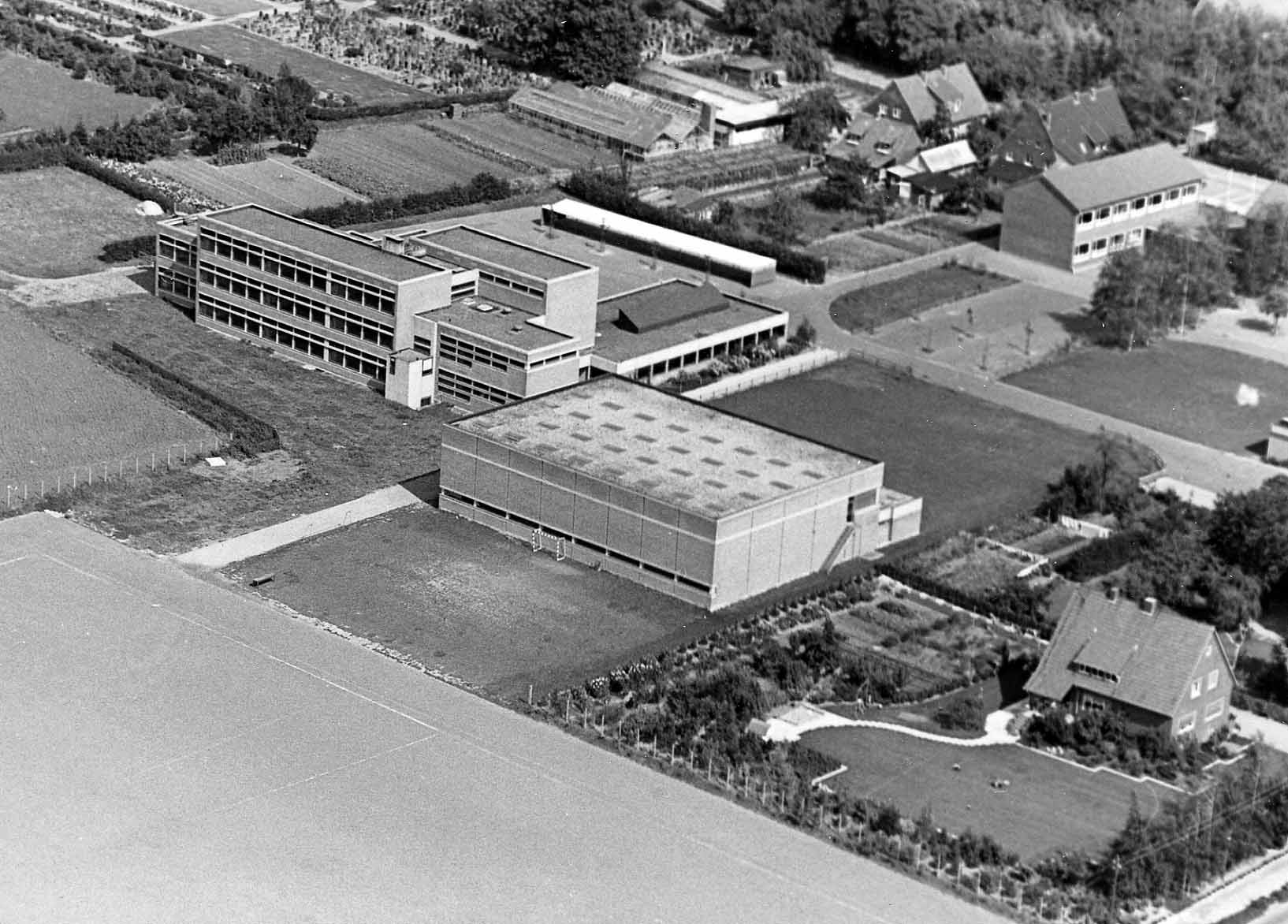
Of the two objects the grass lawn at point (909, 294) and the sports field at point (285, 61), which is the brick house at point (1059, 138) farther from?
the sports field at point (285, 61)

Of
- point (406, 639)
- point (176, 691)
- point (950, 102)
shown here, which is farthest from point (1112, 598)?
point (950, 102)

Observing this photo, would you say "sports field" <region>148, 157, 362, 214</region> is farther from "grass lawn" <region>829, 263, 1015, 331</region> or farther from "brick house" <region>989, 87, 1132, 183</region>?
"brick house" <region>989, 87, 1132, 183</region>

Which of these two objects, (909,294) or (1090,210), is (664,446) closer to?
(909,294)

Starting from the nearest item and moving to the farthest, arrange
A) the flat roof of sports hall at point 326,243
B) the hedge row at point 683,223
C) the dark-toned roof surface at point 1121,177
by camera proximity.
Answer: the flat roof of sports hall at point 326,243
the hedge row at point 683,223
the dark-toned roof surface at point 1121,177

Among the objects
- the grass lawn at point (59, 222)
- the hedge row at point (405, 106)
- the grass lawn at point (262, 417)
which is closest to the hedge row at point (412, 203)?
the grass lawn at point (59, 222)

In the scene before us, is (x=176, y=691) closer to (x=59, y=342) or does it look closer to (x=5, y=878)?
(x=5, y=878)

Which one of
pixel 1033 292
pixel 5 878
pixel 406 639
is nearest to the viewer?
pixel 5 878
